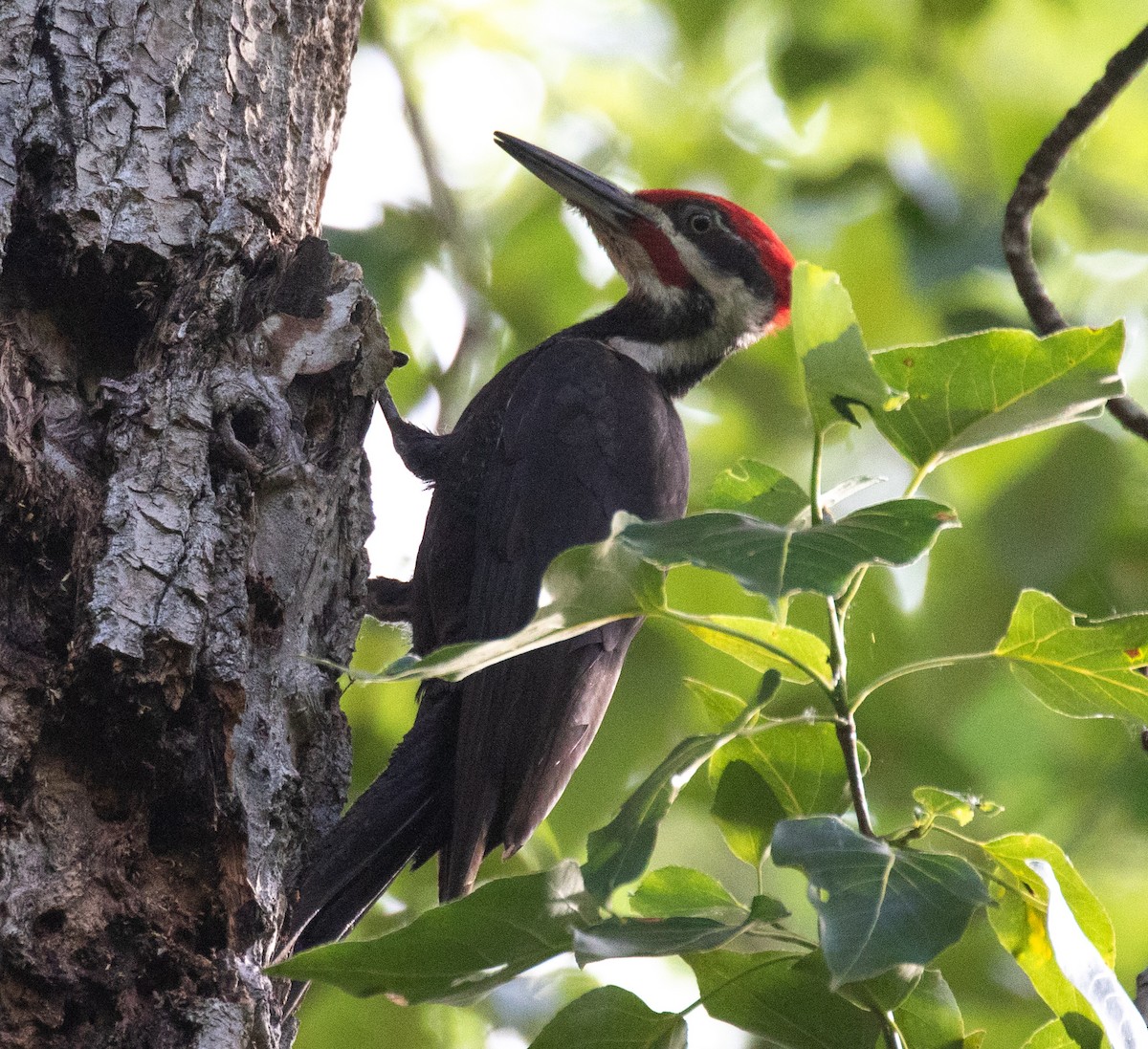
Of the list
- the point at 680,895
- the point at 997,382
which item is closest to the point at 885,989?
the point at 680,895

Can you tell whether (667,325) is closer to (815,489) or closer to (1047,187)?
(1047,187)

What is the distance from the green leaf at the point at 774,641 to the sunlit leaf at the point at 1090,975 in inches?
12.0

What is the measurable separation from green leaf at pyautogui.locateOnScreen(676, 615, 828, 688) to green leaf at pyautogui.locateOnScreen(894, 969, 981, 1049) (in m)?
0.39

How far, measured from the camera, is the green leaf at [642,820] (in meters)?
1.15

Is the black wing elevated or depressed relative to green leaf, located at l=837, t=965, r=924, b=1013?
elevated

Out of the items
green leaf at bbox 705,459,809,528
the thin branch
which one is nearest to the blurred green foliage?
the thin branch

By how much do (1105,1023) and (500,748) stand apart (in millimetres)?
1246

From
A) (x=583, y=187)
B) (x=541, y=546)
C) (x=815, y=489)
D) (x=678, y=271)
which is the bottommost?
(x=815, y=489)

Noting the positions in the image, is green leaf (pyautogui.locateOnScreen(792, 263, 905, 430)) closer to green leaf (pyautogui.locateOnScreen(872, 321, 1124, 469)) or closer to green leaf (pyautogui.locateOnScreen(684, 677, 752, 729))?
green leaf (pyautogui.locateOnScreen(872, 321, 1124, 469))

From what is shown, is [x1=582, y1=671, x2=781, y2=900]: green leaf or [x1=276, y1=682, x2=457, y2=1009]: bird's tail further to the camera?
[x1=276, y1=682, x2=457, y2=1009]: bird's tail

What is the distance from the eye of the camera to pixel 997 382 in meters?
1.31

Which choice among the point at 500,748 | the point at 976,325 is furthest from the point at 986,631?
the point at 500,748

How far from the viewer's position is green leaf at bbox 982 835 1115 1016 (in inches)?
54.9

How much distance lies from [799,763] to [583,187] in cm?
222
